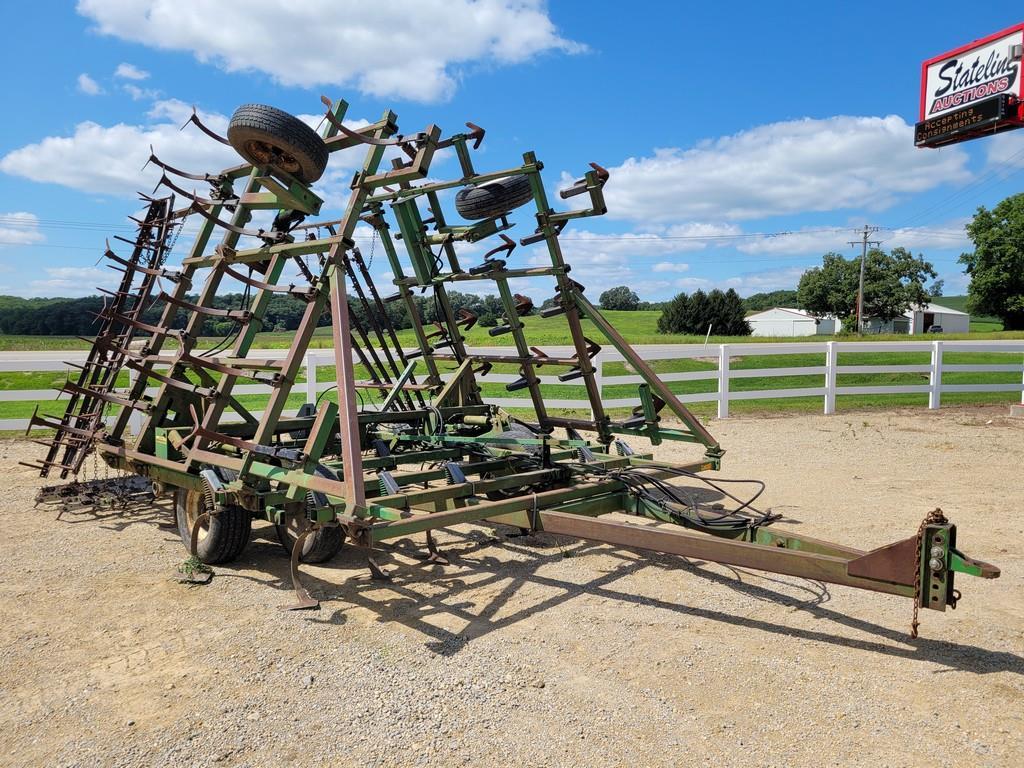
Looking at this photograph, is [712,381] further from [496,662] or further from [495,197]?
[496,662]

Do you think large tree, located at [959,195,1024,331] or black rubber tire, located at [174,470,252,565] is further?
large tree, located at [959,195,1024,331]

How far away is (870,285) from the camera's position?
69.5 meters

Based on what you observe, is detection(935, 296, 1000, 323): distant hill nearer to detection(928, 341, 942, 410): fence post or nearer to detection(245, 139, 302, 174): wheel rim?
detection(928, 341, 942, 410): fence post

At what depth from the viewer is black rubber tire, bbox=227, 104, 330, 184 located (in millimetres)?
4461

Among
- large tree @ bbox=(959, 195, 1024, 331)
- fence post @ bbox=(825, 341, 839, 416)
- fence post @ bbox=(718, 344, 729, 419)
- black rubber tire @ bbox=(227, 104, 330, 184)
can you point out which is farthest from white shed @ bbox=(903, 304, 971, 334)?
black rubber tire @ bbox=(227, 104, 330, 184)

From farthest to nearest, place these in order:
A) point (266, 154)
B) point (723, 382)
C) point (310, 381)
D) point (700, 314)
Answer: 1. point (700, 314)
2. point (723, 382)
3. point (310, 381)
4. point (266, 154)

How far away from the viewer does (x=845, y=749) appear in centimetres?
267

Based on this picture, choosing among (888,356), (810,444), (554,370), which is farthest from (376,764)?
(888,356)

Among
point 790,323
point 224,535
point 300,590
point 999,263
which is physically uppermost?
point 999,263

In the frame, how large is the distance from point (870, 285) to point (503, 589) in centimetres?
7477

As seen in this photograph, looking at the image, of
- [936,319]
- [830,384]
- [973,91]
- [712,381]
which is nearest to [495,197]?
[830,384]

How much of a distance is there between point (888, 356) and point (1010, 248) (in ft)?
123

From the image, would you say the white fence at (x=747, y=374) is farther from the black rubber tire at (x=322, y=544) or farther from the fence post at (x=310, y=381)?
the black rubber tire at (x=322, y=544)

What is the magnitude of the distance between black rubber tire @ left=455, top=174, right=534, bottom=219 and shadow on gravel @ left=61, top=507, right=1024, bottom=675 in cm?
280
